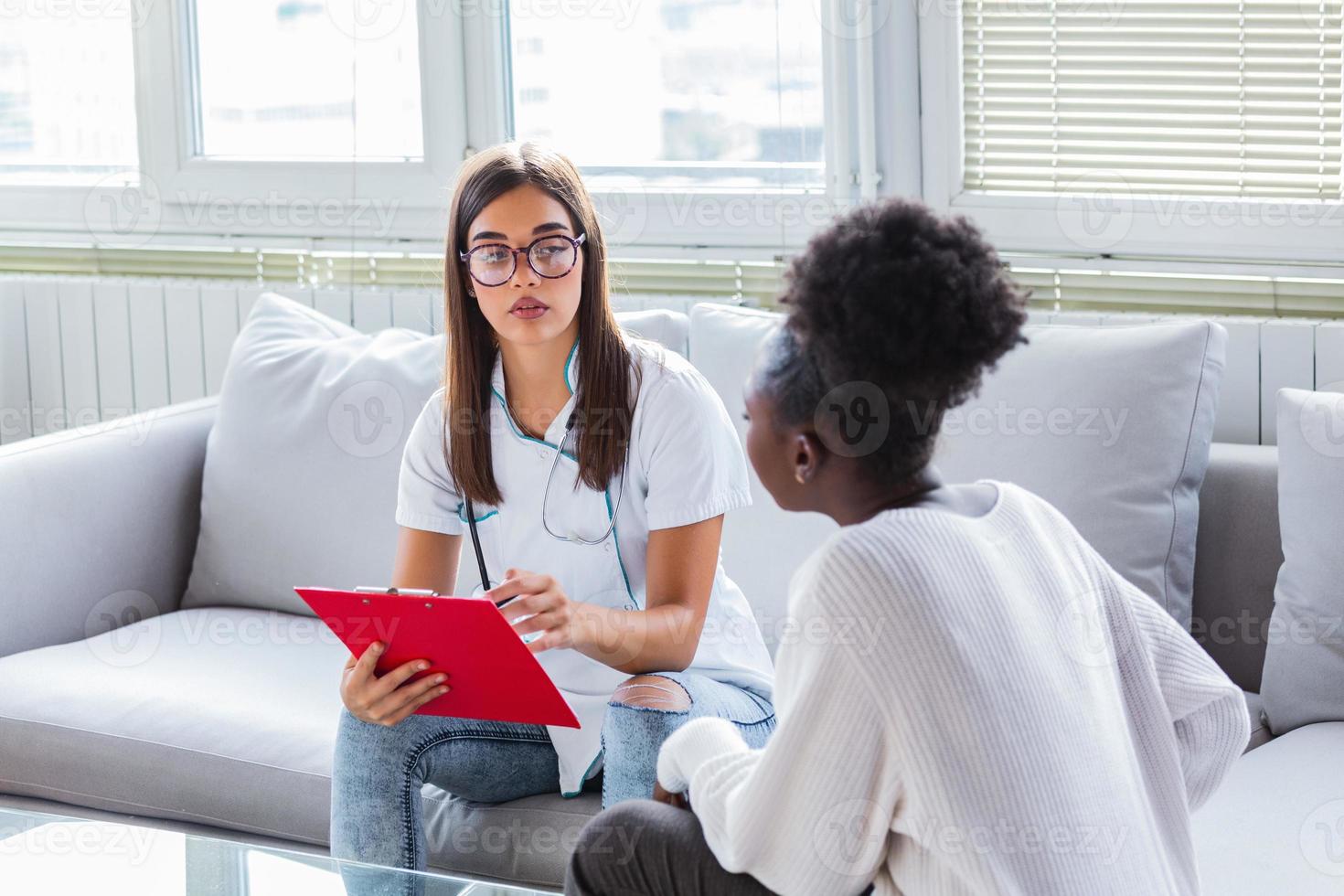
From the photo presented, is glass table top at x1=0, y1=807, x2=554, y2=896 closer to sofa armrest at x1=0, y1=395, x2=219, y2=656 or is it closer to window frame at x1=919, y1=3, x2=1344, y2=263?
sofa armrest at x1=0, y1=395, x2=219, y2=656

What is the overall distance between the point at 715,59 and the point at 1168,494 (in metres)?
1.09

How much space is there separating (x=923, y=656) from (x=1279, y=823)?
71 centimetres

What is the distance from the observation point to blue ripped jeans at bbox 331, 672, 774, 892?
1396mm

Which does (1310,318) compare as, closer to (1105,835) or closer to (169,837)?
(1105,835)

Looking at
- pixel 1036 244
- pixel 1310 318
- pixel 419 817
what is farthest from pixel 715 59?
pixel 419 817

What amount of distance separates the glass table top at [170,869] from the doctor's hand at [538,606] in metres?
0.24

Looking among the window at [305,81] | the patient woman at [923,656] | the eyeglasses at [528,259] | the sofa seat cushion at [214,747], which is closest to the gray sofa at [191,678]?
the sofa seat cushion at [214,747]

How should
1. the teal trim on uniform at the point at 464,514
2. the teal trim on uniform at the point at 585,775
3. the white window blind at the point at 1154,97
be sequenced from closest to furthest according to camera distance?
the teal trim on uniform at the point at 585,775 → the teal trim on uniform at the point at 464,514 → the white window blind at the point at 1154,97

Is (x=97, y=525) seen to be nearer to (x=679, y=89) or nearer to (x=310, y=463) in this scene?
(x=310, y=463)

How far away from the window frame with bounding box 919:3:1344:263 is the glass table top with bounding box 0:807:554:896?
1.34 m

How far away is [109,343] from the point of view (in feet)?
9.24

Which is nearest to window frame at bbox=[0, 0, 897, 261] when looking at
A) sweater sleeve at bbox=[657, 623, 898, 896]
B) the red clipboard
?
the red clipboard

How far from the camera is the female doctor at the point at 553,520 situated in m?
1.43

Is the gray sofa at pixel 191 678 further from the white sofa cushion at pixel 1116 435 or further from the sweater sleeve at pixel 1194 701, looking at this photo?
the sweater sleeve at pixel 1194 701
